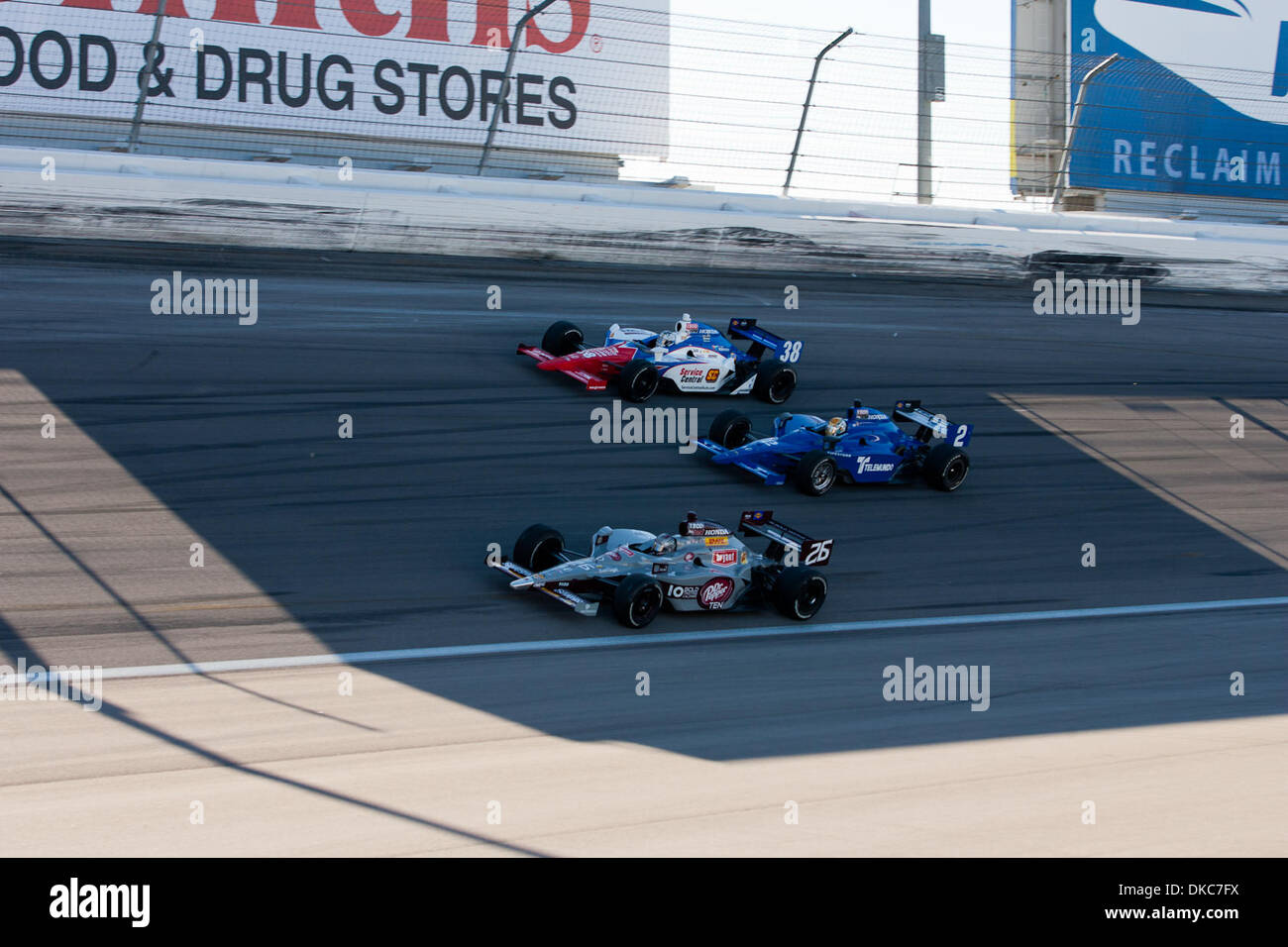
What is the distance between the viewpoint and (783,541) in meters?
8.63

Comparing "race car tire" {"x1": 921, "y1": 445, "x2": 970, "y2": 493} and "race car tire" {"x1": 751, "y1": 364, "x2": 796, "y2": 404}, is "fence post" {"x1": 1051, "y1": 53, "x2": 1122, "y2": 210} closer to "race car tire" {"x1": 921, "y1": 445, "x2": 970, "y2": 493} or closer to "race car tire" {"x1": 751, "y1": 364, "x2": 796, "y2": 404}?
"race car tire" {"x1": 751, "y1": 364, "x2": 796, "y2": 404}

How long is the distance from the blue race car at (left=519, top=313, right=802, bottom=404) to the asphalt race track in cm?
21

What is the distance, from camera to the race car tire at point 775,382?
11.9m

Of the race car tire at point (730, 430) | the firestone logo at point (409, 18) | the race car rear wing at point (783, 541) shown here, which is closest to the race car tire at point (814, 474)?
the race car tire at point (730, 430)

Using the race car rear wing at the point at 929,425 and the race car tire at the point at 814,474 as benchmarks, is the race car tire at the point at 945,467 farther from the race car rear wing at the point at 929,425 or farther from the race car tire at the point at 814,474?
the race car tire at the point at 814,474

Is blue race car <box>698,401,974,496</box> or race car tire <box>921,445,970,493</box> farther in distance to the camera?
race car tire <box>921,445,970,493</box>

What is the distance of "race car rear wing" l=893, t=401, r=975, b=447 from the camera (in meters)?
11.1

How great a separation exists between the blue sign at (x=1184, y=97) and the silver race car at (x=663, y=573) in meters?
13.1

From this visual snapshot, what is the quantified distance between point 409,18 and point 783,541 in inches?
460

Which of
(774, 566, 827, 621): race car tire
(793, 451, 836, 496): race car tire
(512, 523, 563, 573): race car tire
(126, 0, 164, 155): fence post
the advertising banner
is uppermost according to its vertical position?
the advertising banner

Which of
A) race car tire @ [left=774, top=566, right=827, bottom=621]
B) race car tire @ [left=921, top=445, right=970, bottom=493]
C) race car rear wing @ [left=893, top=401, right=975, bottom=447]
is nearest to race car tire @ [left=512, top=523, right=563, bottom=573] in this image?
race car tire @ [left=774, top=566, right=827, bottom=621]

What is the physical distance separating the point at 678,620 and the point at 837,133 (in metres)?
9.97
